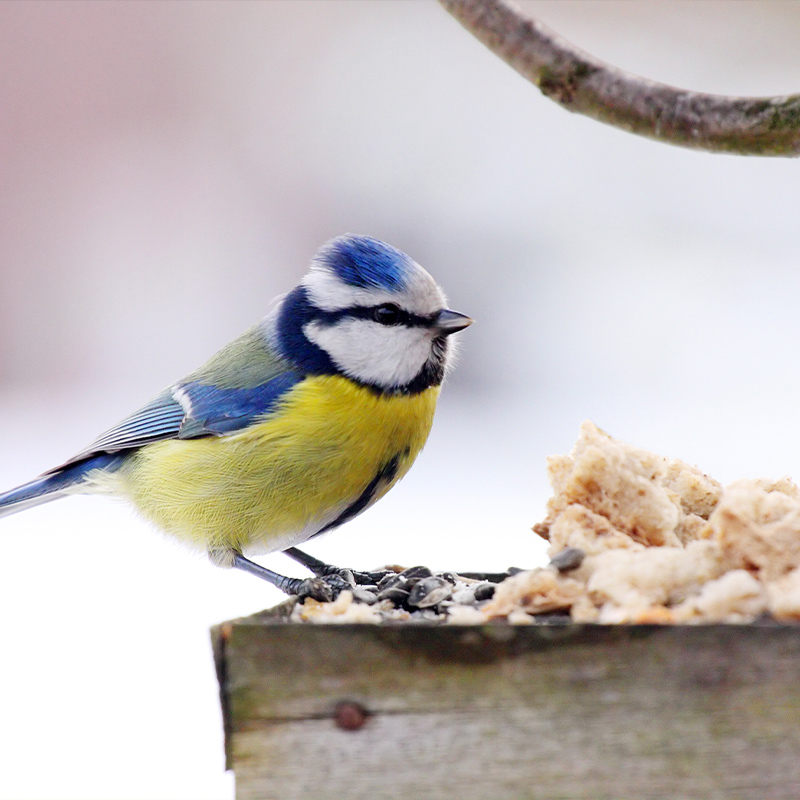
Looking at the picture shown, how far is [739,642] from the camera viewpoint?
102 cm

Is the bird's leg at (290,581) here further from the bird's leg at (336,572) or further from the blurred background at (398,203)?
the blurred background at (398,203)

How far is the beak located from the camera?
1.81 meters

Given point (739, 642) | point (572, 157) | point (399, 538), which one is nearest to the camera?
point (739, 642)

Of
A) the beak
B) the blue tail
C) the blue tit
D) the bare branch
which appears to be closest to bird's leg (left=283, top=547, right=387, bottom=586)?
the blue tit

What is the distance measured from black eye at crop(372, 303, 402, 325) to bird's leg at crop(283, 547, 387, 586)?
1.47 ft

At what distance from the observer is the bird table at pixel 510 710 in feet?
3.37

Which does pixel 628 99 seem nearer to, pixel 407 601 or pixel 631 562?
pixel 631 562

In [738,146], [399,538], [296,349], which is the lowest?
[399,538]

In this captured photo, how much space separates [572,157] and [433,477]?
2047 mm

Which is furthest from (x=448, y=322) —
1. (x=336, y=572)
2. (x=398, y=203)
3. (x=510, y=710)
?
(x=398, y=203)

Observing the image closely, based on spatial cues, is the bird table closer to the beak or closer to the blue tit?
the blue tit

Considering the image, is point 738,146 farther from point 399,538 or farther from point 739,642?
point 399,538

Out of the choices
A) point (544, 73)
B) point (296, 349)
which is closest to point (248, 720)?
point (544, 73)

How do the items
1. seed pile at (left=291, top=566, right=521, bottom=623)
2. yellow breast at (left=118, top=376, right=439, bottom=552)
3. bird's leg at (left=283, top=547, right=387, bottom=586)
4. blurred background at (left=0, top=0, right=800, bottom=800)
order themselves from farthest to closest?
blurred background at (left=0, top=0, right=800, bottom=800), yellow breast at (left=118, top=376, right=439, bottom=552), bird's leg at (left=283, top=547, right=387, bottom=586), seed pile at (left=291, top=566, right=521, bottom=623)
